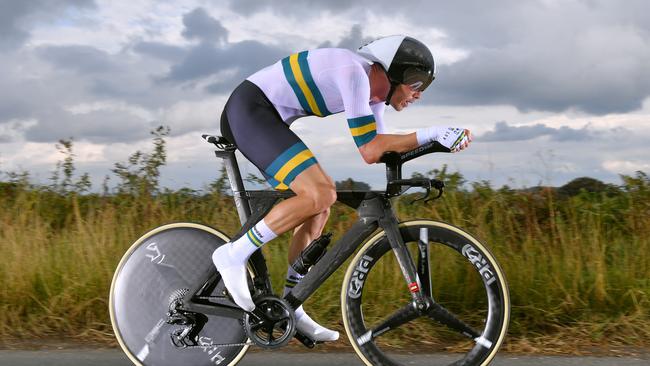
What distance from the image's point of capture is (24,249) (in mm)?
6285

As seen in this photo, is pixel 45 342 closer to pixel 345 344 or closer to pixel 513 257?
pixel 345 344

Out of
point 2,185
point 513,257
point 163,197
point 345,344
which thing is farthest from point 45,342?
point 2,185

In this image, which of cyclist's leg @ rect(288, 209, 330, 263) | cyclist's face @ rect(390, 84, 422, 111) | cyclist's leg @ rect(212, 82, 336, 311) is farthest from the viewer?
cyclist's leg @ rect(288, 209, 330, 263)

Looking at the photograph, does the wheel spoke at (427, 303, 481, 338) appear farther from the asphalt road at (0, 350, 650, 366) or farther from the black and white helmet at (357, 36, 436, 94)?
the black and white helmet at (357, 36, 436, 94)

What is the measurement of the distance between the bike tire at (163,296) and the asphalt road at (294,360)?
1.11ft

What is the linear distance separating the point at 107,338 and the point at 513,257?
9.60ft

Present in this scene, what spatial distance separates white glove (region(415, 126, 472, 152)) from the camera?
11.9 feet

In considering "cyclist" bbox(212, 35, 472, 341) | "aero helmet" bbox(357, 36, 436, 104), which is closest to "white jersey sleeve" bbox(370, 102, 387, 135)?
"cyclist" bbox(212, 35, 472, 341)

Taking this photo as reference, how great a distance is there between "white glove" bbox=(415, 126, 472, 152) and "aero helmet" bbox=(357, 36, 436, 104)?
43cm

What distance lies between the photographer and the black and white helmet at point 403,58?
3975 millimetres

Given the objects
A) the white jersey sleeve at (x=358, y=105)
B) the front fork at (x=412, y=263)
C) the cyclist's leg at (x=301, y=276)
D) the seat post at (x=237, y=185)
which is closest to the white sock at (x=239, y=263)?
the seat post at (x=237, y=185)

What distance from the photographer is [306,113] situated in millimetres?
4133

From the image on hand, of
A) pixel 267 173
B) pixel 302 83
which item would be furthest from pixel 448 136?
pixel 267 173

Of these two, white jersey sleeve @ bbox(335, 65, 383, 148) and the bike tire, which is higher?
white jersey sleeve @ bbox(335, 65, 383, 148)
